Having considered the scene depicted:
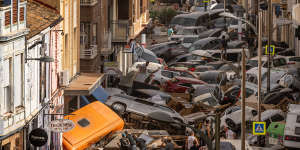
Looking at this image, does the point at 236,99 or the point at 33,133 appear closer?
the point at 33,133

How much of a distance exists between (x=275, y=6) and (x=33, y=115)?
48.4 metres

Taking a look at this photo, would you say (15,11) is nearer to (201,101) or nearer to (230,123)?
(230,123)

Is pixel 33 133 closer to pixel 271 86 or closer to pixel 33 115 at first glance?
pixel 33 115

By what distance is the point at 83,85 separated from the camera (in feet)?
98.5

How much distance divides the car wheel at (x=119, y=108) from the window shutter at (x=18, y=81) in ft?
32.6

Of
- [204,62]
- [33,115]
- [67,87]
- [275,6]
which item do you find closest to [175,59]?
[204,62]

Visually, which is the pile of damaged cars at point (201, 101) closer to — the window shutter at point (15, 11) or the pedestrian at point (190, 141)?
the pedestrian at point (190, 141)

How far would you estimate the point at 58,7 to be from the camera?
28203mm

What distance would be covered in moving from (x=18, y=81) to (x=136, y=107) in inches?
425

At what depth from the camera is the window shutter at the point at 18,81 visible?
1999 cm

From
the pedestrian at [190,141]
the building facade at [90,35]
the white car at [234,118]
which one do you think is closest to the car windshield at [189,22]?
the building facade at [90,35]

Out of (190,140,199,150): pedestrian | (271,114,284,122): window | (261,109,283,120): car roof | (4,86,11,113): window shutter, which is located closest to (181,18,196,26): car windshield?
(261,109,283,120): car roof

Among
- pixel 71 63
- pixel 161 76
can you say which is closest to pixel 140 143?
pixel 71 63

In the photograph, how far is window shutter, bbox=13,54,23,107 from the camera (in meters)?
20.0
